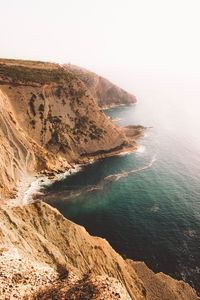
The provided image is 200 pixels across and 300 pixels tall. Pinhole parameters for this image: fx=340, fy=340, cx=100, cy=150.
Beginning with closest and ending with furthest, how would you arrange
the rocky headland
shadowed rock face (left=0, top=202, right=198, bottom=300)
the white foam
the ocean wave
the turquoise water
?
the rocky headland
shadowed rock face (left=0, top=202, right=198, bottom=300)
the turquoise water
the ocean wave
the white foam

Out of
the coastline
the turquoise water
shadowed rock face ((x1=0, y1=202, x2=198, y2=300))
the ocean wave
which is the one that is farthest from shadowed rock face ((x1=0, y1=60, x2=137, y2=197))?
shadowed rock face ((x1=0, y1=202, x2=198, y2=300))

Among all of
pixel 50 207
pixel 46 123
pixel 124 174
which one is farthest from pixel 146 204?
pixel 46 123

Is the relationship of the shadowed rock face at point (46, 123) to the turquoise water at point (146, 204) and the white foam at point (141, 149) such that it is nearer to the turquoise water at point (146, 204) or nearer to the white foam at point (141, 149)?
the white foam at point (141, 149)

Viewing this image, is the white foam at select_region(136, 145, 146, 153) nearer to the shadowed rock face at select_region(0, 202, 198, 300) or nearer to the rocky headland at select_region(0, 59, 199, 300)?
the rocky headland at select_region(0, 59, 199, 300)

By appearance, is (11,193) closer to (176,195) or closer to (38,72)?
(176,195)

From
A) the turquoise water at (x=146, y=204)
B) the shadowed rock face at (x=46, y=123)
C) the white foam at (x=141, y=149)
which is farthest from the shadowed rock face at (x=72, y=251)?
the white foam at (x=141, y=149)
